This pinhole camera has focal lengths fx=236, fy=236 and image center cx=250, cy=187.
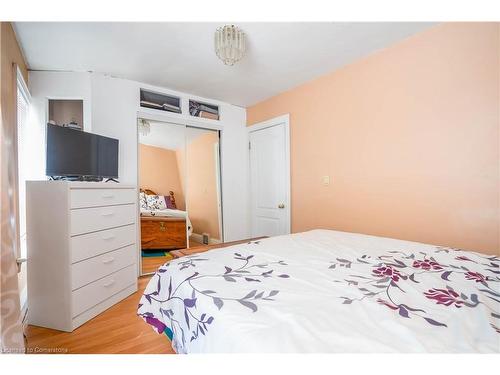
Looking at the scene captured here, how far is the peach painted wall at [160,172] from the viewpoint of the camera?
281cm

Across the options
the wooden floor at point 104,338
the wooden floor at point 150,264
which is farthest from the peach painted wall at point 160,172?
the wooden floor at point 104,338

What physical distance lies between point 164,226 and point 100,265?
1.09 m

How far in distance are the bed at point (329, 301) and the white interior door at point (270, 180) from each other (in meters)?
1.87

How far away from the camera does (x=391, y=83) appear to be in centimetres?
206

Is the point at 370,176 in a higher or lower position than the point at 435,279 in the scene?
higher

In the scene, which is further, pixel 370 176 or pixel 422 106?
pixel 370 176

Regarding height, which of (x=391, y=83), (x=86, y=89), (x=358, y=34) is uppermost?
(x=358, y=34)

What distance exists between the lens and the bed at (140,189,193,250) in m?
2.83

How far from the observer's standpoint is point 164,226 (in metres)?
2.99

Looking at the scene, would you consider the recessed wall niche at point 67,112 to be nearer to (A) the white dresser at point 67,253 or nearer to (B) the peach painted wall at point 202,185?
(A) the white dresser at point 67,253

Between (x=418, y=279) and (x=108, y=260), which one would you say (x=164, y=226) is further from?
(x=418, y=279)
